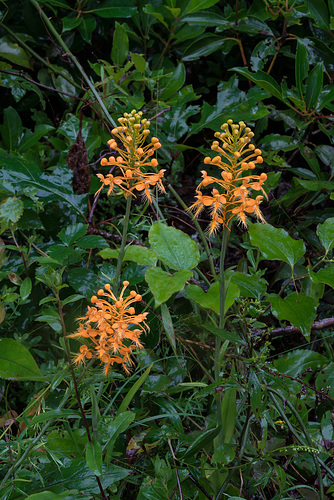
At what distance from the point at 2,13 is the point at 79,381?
1653 millimetres

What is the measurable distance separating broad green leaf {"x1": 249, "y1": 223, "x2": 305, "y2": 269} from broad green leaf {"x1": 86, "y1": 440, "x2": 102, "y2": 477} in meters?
0.57

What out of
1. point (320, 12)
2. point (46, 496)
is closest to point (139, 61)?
point (320, 12)

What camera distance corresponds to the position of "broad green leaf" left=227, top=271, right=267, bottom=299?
1.05 metres

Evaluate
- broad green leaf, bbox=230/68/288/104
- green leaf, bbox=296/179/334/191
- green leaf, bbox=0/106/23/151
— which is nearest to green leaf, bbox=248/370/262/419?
green leaf, bbox=296/179/334/191

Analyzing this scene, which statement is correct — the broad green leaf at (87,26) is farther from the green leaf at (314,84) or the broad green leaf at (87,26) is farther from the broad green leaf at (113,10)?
the green leaf at (314,84)

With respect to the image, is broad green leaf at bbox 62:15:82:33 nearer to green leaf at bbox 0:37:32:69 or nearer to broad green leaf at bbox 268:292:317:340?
green leaf at bbox 0:37:32:69

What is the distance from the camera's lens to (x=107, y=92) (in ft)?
5.61

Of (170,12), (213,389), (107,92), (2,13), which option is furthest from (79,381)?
(2,13)

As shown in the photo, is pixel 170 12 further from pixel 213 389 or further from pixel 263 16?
pixel 213 389

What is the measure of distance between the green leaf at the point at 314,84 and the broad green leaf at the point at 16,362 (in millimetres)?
1264

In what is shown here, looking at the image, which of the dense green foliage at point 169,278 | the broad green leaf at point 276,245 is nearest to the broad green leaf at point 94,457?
the dense green foliage at point 169,278

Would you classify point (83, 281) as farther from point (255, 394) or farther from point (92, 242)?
point (255, 394)

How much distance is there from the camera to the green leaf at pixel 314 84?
158 centimetres

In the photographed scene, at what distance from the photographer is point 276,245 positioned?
1143 mm
